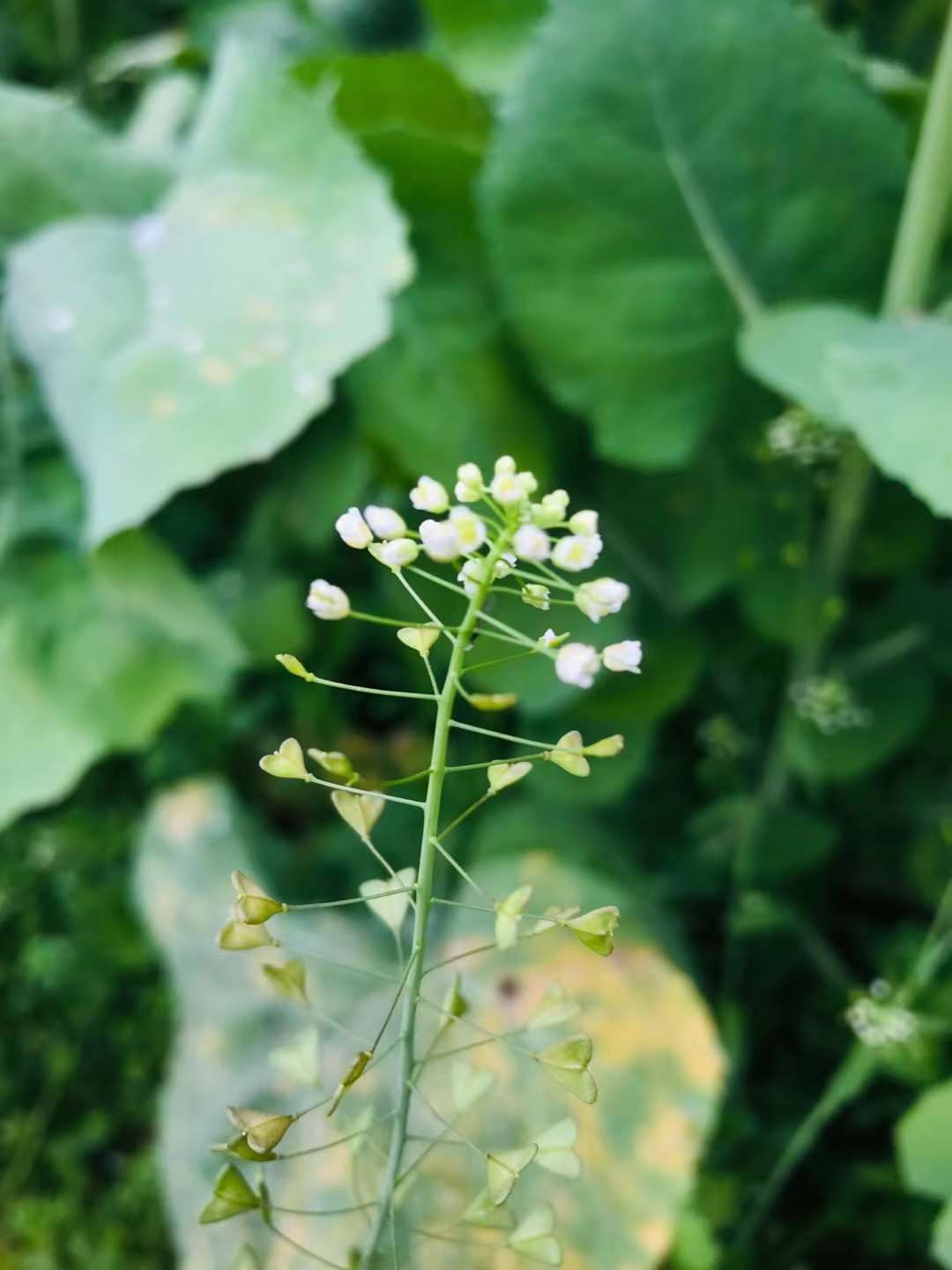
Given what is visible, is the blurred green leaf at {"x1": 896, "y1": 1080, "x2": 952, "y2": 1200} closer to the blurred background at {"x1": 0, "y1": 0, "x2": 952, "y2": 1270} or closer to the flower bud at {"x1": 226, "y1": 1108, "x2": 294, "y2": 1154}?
the blurred background at {"x1": 0, "y1": 0, "x2": 952, "y2": 1270}

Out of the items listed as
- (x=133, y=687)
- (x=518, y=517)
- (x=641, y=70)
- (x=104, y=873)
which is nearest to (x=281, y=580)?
(x=133, y=687)

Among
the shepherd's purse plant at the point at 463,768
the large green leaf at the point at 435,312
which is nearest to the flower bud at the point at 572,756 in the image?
the shepherd's purse plant at the point at 463,768

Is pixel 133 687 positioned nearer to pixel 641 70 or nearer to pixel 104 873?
pixel 104 873

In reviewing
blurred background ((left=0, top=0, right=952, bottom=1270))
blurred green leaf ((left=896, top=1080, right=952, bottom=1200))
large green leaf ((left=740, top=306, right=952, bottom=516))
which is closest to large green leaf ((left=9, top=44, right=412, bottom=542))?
blurred background ((left=0, top=0, right=952, bottom=1270))

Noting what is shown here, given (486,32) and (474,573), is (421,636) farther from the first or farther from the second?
(486,32)

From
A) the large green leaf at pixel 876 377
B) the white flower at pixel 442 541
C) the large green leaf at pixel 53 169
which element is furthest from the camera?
the large green leaf at pixel 53 169

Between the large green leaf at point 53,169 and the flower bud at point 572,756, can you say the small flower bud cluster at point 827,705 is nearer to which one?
the flower bud at point 572,756
